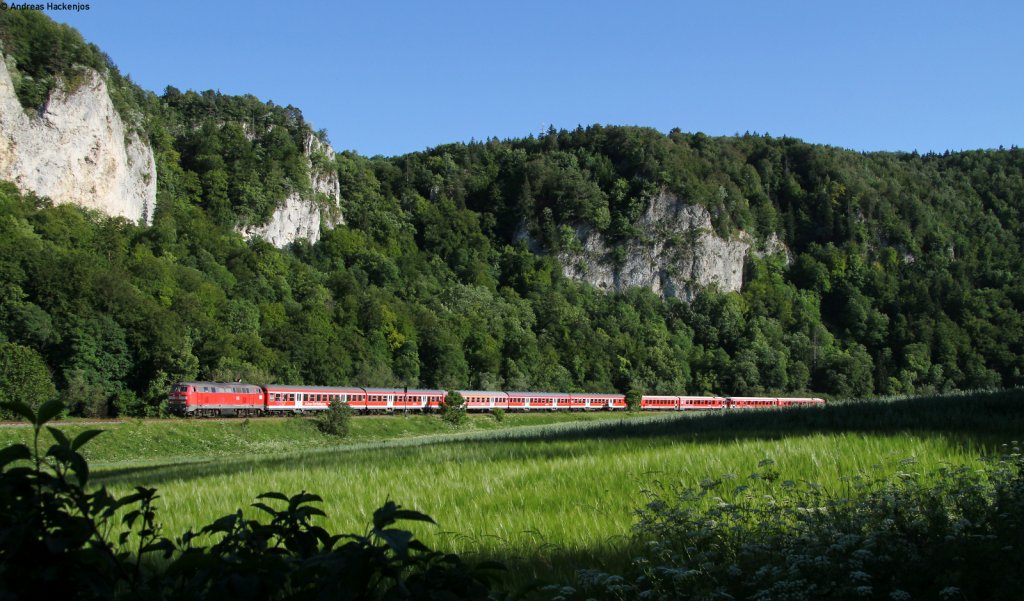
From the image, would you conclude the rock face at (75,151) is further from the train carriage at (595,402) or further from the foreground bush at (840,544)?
the foreground bush at (840,544)

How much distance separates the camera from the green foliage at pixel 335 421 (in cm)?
4384

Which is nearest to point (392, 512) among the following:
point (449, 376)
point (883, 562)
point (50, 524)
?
point (50, 524)

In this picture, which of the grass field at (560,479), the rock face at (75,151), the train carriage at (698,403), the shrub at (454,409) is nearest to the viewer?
the grass field at (560,479)

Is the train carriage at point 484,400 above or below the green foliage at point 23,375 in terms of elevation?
below

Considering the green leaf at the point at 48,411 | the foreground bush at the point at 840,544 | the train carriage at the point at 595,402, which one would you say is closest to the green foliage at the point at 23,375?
the train carriage at the point at 595,402

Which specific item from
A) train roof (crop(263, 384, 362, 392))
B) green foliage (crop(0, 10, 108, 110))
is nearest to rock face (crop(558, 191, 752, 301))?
green foliage (crop(0, 10, 108, 110))

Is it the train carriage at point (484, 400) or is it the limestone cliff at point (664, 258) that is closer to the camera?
the train carriage at point (484, 400)

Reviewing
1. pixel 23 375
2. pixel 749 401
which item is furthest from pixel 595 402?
pixel 23 375

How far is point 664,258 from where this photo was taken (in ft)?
511

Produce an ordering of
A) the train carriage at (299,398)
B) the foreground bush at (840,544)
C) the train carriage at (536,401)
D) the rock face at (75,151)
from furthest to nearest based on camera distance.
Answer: the rock face at (75,151) → the train carriage at (536,401) → the train carriage at (299,398) → the foreground bush at (840,544)

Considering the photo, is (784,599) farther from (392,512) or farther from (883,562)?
(392,512)

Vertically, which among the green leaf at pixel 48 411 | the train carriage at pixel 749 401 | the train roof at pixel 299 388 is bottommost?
the train carriage at pixel 749 401

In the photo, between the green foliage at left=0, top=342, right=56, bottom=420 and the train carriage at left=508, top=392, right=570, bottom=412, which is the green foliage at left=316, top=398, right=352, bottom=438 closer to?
the green foliage at left=0, top=342, right=56, bottom=420

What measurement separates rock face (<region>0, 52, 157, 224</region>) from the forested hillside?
2.67m
